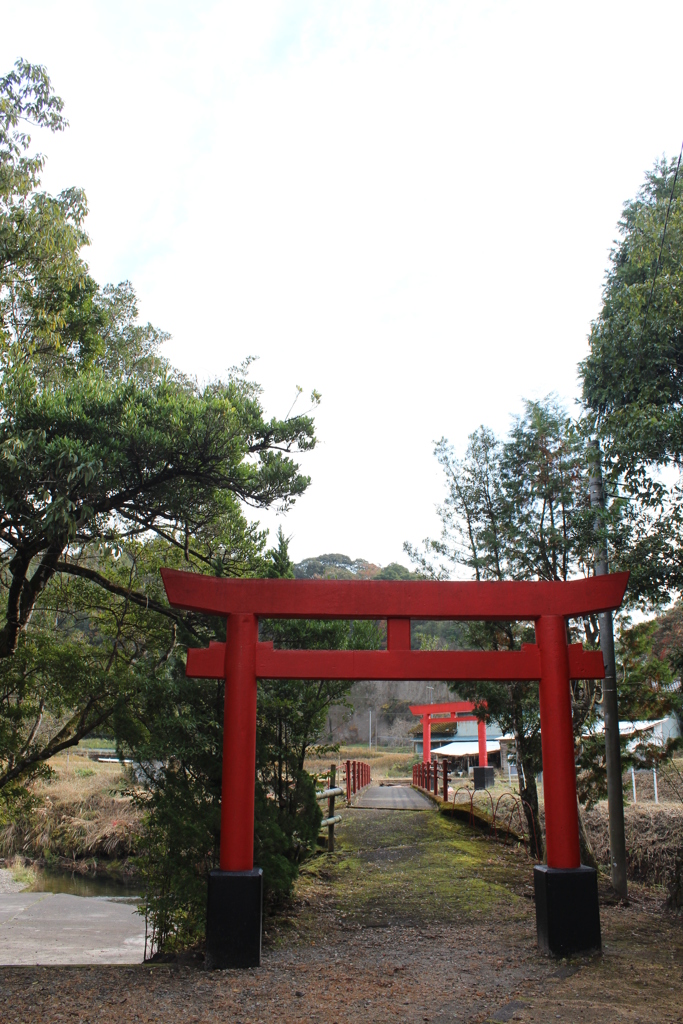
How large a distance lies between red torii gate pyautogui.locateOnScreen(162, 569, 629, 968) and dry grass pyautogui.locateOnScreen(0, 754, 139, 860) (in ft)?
41.8

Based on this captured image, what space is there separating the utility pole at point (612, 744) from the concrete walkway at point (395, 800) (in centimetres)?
821

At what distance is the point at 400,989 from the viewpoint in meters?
4.93

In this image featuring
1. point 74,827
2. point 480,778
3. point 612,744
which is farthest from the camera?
point 480,778

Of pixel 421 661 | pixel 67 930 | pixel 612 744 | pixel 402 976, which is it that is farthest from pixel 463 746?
pixel 402 976

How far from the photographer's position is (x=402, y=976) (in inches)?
206

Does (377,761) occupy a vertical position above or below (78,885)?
below

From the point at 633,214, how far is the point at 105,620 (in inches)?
390

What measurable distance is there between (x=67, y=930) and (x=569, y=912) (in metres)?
10.00

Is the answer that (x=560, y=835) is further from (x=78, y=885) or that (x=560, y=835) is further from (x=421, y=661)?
(x=78, y=885)

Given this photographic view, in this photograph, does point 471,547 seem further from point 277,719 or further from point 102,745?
point 102,745

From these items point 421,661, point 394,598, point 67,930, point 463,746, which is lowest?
point 67,930

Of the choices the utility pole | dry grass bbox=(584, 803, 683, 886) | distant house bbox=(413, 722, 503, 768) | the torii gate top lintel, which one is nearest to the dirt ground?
the utility pole

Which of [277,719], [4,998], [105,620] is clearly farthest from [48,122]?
[4,998]

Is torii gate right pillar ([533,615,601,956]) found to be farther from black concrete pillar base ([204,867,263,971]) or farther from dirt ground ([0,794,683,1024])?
black concrete pillar base ([204,867,263,971])
